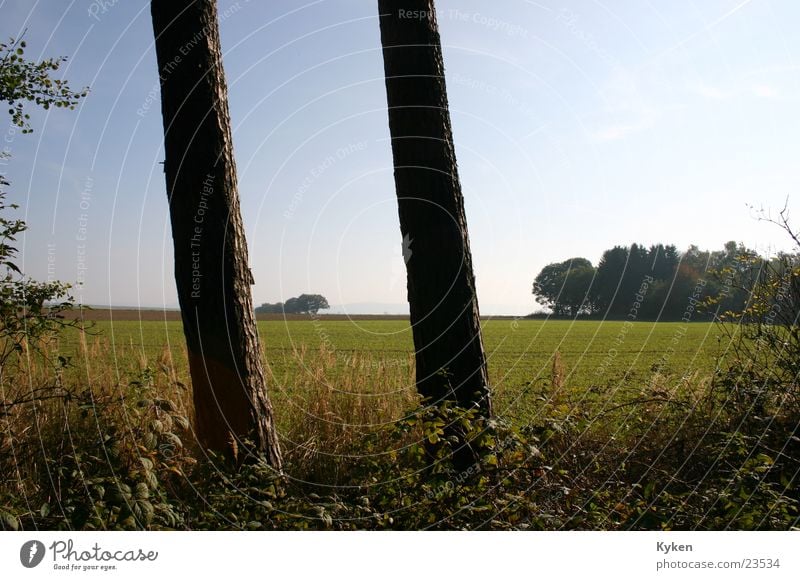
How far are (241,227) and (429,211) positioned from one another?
167cm

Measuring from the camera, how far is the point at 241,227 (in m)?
5.15

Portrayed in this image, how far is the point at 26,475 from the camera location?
469 centimetres

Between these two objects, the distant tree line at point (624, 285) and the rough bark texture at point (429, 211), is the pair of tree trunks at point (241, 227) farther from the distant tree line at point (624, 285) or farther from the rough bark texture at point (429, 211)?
the distant tree line at point (624, 285)

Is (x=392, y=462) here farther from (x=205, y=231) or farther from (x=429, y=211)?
(x=205, y=231)

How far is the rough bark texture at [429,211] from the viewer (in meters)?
5.23

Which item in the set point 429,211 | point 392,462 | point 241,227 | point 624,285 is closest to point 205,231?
point 241,227

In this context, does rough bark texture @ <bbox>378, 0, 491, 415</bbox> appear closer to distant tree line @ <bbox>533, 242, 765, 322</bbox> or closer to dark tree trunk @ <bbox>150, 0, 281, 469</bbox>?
dark tree trunk @ <bbox>150, 0, 281, 469</bbox>

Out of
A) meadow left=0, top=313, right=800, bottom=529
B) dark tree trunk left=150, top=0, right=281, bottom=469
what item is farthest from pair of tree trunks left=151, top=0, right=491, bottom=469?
meadow left=0, top=313, right=800, bottom=529

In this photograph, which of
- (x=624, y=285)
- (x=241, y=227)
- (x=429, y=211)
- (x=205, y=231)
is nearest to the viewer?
(x=205, y=231)

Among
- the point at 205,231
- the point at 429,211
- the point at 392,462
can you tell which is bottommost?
the point at 392,462

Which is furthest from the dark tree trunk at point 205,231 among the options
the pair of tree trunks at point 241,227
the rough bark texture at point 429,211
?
the rough bark texture at point 429,211
